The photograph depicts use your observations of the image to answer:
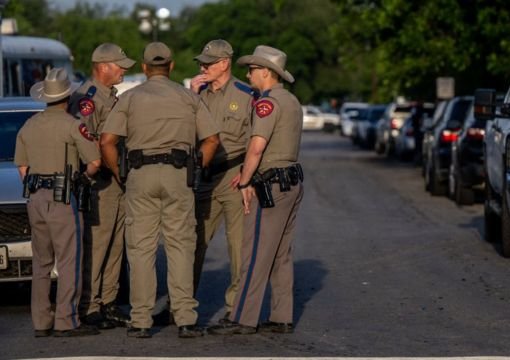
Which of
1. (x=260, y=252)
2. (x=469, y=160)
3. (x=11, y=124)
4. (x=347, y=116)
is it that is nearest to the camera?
(x=260, y=252)

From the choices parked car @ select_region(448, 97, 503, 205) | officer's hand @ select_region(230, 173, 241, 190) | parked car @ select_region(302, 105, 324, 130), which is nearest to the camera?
officer's hand @ select_region(230, 173, 241, 190)

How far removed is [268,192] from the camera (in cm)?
1043

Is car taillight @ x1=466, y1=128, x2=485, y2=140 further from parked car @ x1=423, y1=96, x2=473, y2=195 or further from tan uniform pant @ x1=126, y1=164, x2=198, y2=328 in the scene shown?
tan uniform pant @ x1=126, y1=164, x2=198, y2=328

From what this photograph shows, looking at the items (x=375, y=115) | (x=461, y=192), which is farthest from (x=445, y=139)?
(x=375, y=115)

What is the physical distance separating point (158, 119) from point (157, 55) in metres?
0.49

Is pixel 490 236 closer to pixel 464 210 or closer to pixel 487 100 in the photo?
pixel 487 100

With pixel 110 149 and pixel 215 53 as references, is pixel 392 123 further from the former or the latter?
pixel 110 149

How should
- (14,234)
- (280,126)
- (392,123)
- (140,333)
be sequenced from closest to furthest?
1. (140,333)
2. (280,126)
3. (14,234)
4. (392,123)

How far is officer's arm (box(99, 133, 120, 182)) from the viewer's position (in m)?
10.3

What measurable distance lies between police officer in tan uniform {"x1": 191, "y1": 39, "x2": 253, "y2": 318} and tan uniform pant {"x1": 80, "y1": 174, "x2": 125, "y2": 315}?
61 centimetres

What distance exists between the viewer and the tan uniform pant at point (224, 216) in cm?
1095

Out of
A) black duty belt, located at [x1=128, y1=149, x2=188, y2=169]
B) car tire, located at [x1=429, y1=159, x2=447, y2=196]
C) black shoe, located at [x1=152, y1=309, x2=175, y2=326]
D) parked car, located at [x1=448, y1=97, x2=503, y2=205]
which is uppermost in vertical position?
black duty belt, located at [x1=128, y1=149, x2=188, y2=169]

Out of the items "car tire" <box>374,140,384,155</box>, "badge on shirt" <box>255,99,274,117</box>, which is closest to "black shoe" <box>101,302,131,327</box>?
"badge on shirt" <box>255,99,274,117</box>

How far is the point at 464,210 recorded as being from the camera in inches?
931
